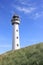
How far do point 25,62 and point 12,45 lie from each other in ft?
99.9

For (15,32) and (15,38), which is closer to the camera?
(15,38)

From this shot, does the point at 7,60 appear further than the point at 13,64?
Yes

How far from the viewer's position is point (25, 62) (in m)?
20.8

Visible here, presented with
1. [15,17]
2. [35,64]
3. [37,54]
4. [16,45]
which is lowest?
[35,64]

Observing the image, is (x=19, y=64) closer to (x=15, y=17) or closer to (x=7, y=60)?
(x=7, y=60)

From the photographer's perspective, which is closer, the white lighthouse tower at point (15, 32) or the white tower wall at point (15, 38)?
the white tower wall at point (15, 38)

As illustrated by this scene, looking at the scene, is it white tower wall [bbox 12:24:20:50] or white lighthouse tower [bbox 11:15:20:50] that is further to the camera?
white lighthouse tower [bbox 11:15:20:50]

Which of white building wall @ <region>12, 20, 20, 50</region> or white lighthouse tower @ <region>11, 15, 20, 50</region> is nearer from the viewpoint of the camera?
white building wall @ <region>12, 20, 20, 50</region>

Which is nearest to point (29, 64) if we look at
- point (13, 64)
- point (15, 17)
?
point (13, 64)

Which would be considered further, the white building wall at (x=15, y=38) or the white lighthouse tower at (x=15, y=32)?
the white lighthouse tower at (x=15, y=32)

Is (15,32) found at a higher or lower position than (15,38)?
higher

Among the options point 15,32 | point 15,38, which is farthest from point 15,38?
point 15,32

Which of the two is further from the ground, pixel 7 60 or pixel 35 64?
pixel 7 60

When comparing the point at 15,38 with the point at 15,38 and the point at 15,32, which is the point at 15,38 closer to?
the point at 15,38
